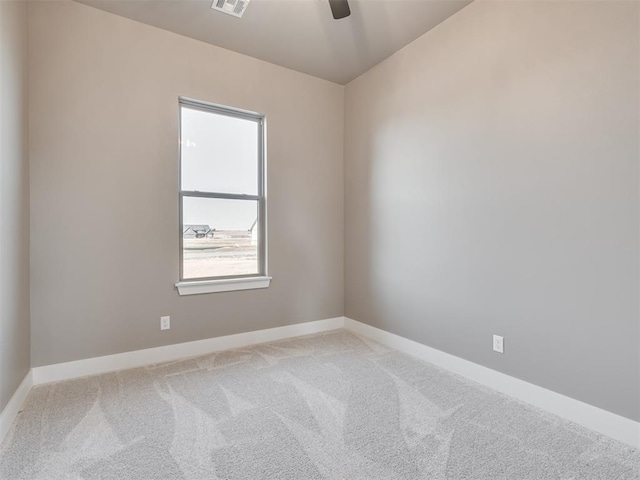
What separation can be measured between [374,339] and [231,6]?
3.17 metres

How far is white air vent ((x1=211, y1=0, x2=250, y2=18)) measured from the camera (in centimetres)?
239

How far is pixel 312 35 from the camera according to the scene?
2.80m

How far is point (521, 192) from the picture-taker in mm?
2135

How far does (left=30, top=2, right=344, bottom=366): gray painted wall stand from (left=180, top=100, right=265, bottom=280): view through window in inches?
5.3

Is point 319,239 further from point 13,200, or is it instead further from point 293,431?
point 13,200

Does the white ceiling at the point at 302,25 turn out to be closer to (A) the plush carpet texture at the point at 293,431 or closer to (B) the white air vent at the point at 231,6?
(B) the white air vent at the point at 231,6

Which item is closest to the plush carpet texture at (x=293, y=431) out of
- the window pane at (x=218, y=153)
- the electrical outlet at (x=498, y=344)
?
the electrical outlet at (x=498, y=344)

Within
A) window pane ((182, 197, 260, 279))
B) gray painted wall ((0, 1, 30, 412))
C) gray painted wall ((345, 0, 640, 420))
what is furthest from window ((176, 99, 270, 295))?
gray painted wall ((345, 0, 640, 420))

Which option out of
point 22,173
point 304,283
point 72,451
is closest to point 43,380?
point 72,451

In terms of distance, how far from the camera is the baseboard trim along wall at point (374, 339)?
178 cm

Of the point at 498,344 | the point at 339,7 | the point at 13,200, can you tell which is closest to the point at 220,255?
the point at 13,200

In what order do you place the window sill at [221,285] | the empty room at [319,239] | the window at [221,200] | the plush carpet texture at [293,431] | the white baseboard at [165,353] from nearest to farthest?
the plush carpet texture at [293,431]
the empty room at [319,239]
the white baseboard at [165,353]
the window sill at [221,285]
the window at [221,200]

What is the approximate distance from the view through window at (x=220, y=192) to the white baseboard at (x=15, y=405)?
1.22 meters

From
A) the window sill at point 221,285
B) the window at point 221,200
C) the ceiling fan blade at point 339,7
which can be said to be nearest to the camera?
the ceiling fan blade at point 339,7
